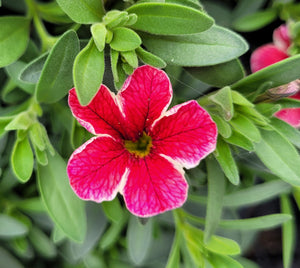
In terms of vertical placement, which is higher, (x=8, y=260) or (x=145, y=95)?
(x=145, y=95)

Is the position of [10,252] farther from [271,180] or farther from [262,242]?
[262,242]

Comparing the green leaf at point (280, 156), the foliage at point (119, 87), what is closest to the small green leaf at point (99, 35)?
the foliage at point (119, 87)

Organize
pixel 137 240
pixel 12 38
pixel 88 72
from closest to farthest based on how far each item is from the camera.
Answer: pixel 88 72 < pixel 12 38 < pixel 137 240

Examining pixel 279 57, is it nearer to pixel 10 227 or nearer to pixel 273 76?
pixel 273 76

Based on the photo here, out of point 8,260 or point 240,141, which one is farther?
point 8,260

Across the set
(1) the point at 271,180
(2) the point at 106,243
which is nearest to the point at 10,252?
(2) the point at 106,243

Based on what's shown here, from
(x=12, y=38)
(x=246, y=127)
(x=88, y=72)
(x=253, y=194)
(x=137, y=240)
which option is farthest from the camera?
(x=137, y=240)

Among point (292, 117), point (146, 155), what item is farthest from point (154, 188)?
point (292, 117)

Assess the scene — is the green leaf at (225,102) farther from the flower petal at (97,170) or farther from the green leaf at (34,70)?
the green leaf at (34,70)
